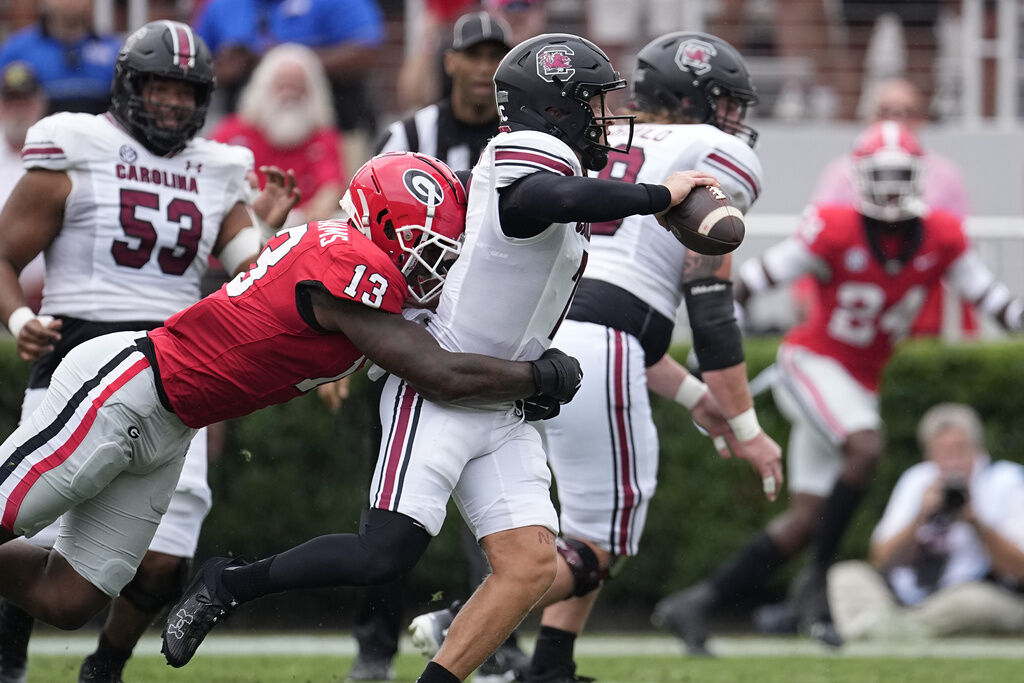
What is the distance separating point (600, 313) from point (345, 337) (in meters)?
1.13

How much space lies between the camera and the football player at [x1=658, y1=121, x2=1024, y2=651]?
778 cm

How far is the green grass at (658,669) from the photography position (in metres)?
6.09

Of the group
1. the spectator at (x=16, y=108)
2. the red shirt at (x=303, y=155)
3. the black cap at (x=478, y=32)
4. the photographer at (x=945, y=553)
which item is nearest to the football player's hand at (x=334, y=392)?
the black cap at (x=478, y=32)

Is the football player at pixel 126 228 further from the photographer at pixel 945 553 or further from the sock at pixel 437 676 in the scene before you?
the photographer at pixel 945 553

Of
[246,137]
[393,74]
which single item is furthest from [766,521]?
[393,74]

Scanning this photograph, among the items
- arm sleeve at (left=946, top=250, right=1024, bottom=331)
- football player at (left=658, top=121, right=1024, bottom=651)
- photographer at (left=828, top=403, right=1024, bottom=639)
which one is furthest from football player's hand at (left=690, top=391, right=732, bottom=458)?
photographer at (left=828, top=403, right=1024, bottom=639)

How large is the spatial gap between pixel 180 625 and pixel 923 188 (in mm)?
6114

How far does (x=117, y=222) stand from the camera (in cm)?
521

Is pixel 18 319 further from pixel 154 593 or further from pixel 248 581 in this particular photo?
pixel 248 581

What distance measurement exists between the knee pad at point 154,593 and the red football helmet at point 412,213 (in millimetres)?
1466

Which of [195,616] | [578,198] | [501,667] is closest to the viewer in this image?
[578,198]

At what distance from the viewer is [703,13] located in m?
10.8

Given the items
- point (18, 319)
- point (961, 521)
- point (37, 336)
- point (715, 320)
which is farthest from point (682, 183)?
point (961, 521)

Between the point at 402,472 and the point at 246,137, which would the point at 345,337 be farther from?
the point at 246,137
